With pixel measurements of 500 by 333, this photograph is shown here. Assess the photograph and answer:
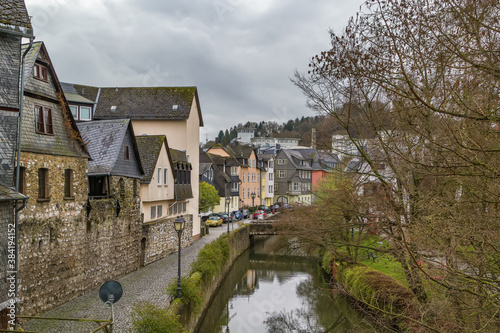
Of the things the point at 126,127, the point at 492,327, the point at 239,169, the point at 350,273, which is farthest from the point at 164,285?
the point at 239,169

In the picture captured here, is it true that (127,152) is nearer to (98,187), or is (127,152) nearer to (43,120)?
(98,187)

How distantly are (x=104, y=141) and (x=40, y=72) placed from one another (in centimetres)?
649

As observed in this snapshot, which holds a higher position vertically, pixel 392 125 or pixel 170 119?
pixel 170 119

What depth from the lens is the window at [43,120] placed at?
14.9 metres

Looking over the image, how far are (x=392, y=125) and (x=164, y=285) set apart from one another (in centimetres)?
1243

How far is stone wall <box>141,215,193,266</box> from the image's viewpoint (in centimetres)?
2433

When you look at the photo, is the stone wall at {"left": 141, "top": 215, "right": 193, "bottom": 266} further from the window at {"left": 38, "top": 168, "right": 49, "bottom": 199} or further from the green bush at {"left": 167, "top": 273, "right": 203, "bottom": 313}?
the window at {"left": 38, "top": 168, "right": 49, "bottom": 199}

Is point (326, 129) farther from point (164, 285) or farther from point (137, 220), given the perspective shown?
point (137, 220)

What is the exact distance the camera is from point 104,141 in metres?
21.4

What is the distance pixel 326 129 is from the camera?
40.1ft

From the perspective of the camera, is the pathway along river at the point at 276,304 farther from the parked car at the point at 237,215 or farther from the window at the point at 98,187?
the parked car at the point at 237,215

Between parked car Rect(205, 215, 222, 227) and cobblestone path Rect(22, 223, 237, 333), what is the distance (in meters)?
21.3

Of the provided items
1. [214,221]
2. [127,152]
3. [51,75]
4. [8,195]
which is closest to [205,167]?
[214,221]

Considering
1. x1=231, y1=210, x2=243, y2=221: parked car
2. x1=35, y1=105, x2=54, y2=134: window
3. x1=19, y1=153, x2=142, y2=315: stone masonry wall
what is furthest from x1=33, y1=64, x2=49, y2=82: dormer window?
x1=231, y1=210, x2=243, y2=221: parked car
